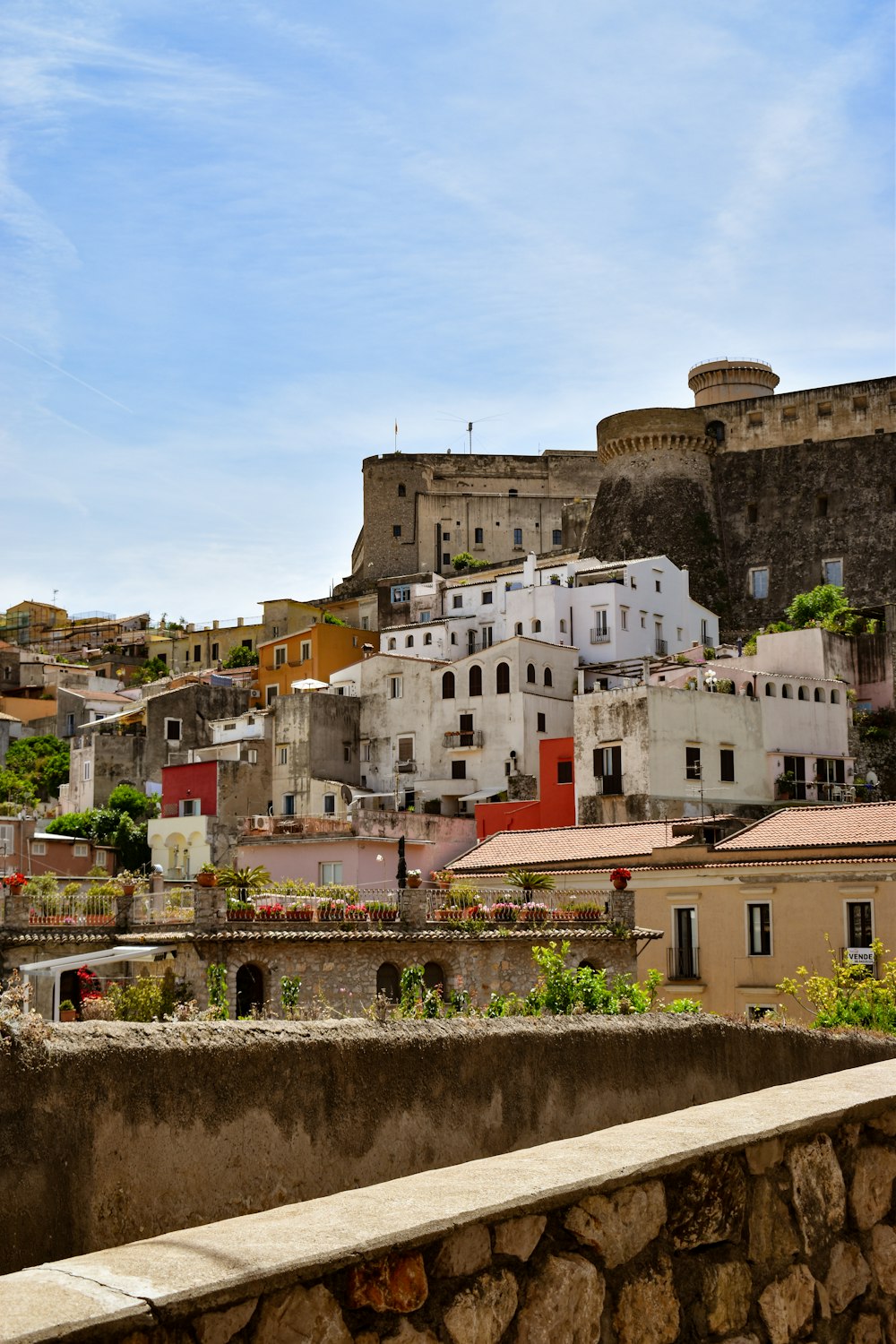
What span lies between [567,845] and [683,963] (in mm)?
5525

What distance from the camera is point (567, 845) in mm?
34344

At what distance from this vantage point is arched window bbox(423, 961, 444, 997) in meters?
30.0

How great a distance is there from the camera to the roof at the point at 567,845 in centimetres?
3253

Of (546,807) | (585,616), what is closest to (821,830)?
(546,807)

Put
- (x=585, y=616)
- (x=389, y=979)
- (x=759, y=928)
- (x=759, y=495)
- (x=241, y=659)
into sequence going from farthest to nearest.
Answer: (x=241, y=659) < (x=759, y=495) < (x=585, y=616) < (x=389, y=979) < (x=759, y=928)

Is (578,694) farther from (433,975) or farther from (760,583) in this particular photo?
(760,583)

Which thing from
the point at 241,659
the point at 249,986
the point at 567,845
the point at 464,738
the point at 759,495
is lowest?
the point at 249,986

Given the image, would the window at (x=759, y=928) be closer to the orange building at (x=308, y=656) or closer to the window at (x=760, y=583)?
the window at (x=760, y=583)

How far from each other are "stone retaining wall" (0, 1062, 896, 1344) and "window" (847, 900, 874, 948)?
74.6 ft

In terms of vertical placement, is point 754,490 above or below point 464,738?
above

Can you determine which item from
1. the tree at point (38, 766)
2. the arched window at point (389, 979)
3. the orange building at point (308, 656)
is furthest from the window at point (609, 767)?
the tree at point (38, 766)

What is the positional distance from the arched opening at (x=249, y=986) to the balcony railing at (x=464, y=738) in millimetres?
27441

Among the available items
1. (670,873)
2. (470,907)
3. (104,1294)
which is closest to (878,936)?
(670,873)

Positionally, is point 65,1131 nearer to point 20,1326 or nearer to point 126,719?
point 20,1326
